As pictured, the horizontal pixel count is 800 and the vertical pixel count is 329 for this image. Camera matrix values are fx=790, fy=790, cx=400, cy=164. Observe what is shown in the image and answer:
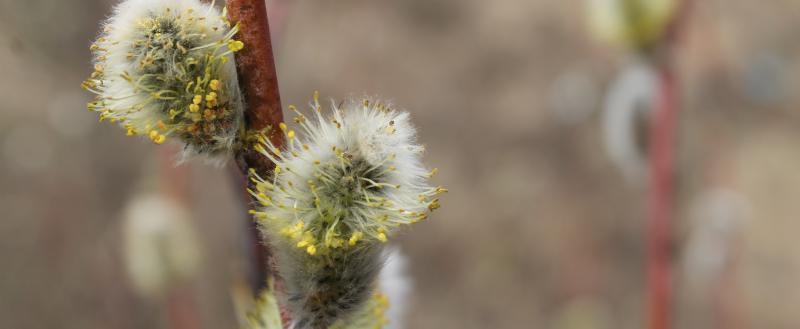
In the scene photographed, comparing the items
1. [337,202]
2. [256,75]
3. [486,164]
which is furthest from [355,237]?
[486,164]

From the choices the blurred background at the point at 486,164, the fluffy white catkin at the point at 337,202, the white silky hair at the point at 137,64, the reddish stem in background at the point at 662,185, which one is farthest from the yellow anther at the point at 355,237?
the blurred background at the point at 486,164

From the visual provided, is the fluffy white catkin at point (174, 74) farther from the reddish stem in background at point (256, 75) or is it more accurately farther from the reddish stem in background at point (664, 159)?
the reddish stem in background at point (664, 159)

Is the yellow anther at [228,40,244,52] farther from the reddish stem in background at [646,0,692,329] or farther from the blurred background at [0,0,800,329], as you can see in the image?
the blurred background at [0,0,800,329]

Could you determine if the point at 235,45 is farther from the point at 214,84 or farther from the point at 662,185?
the point at 662,185

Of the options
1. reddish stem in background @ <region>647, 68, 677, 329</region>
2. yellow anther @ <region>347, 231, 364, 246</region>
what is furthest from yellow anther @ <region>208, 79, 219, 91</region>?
reddish stem in background @ <region>647, 68, 677, 329</region>

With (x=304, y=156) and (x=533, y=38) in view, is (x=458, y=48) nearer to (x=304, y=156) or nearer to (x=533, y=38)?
(x=533, y=38)
